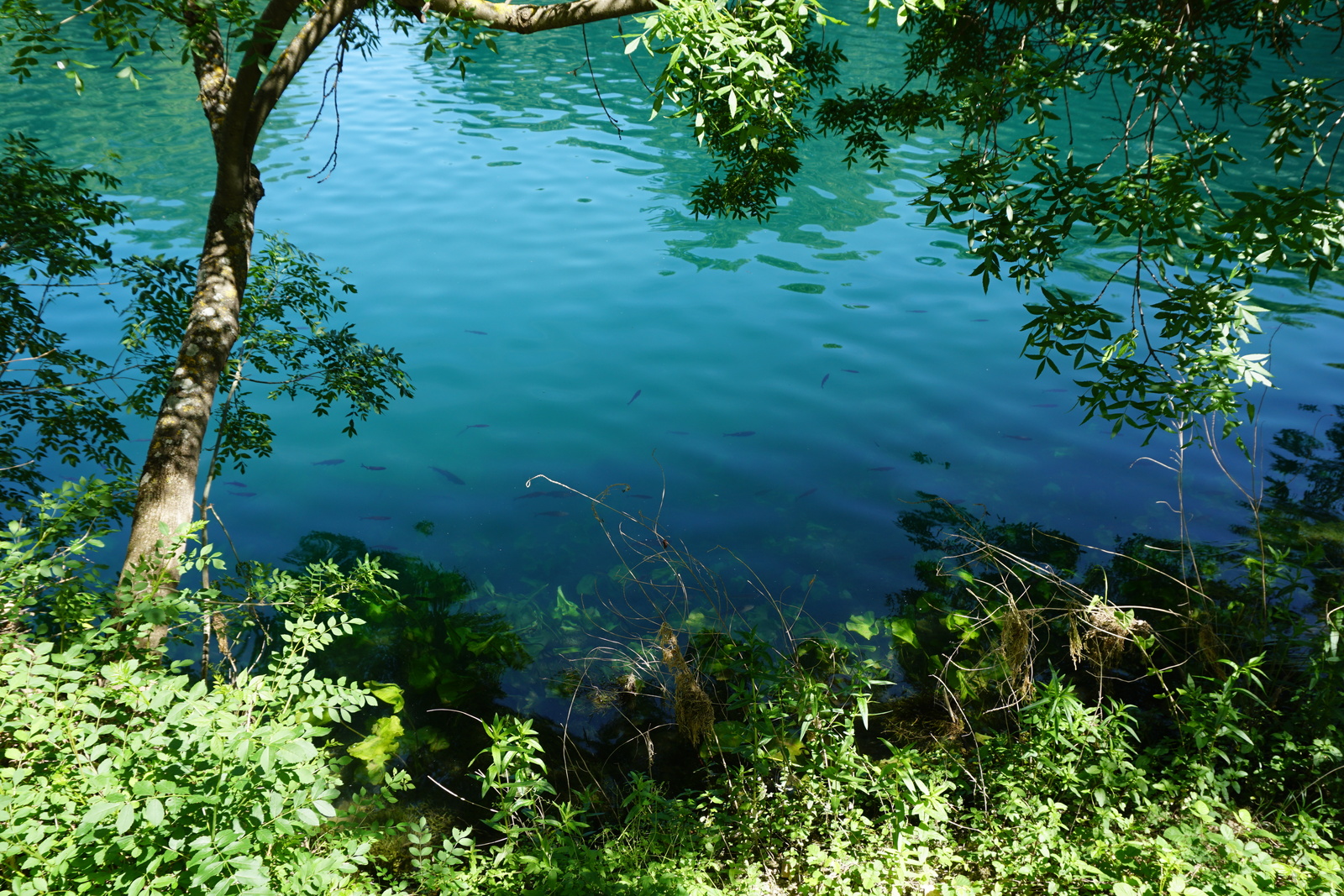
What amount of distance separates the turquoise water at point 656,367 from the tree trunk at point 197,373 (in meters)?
2.47

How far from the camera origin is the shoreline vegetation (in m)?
2.10

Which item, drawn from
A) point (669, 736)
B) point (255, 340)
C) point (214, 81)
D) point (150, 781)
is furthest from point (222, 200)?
point (669, 736)

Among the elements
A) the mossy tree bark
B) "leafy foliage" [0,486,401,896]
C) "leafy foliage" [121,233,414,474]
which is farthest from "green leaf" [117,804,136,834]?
"leafy foliage" [121,233,414,474]

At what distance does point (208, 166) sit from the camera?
41.6ft

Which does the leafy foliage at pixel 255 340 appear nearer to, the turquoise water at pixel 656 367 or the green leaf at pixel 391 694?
the turquoise water at pixel 656 367

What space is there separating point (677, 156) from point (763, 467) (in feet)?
29.4

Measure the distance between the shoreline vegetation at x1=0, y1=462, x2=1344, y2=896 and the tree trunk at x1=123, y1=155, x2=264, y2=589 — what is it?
0.22 metres

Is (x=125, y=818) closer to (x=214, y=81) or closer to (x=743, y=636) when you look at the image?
(x=743, y=636)

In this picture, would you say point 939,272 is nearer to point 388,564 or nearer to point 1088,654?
point 1088,654

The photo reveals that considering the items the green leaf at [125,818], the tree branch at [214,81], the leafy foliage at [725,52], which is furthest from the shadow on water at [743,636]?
the tree branch at [214,81]

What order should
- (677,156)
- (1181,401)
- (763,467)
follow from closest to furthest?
(1181,401)
(763,467)
(677,156)

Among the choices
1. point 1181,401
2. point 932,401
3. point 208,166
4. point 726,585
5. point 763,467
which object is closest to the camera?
point 1181,401

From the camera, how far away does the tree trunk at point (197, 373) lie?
344cm

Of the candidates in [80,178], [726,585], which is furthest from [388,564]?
[80,178]
